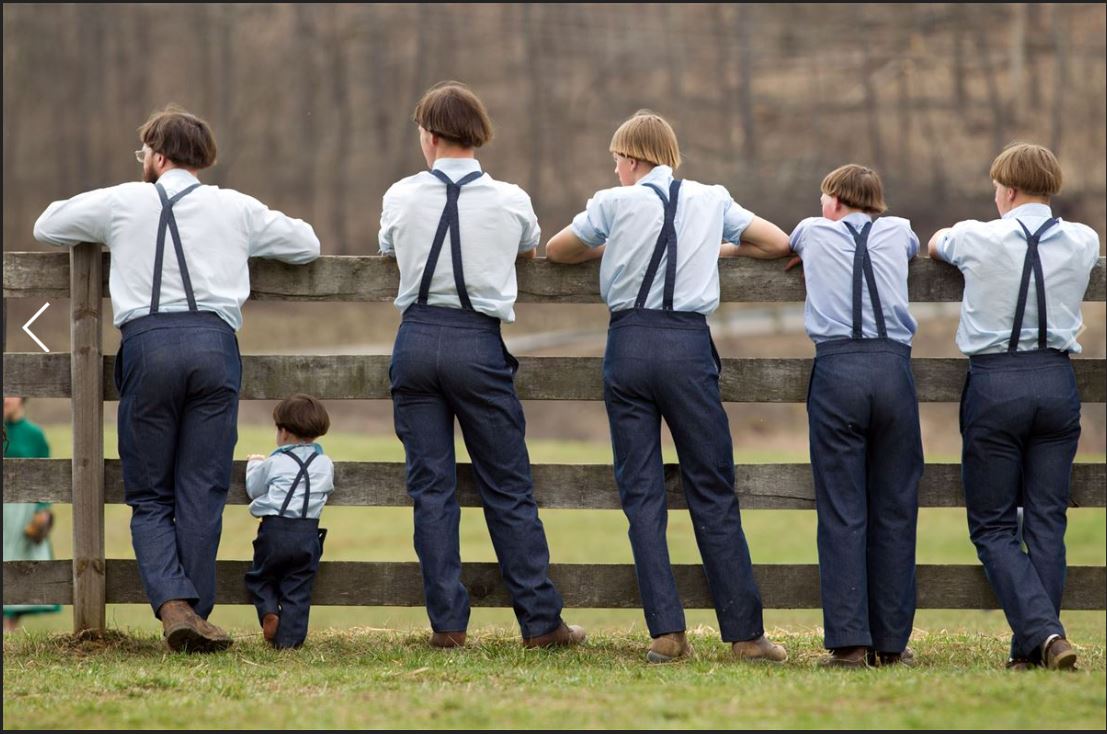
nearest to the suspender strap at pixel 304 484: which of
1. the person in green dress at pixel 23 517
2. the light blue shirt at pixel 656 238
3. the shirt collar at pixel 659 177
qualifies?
the light blue shirt at pixel 656 238

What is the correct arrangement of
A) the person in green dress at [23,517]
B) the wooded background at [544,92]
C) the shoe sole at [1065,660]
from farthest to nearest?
1. the wooded background at [544,92]
2. the person in green dress at [23,517]
3. the shoe sole at [1065,660]

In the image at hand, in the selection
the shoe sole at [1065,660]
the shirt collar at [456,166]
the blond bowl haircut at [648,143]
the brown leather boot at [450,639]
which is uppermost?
the blond bowl haircut at [648,143]

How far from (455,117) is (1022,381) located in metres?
2.22

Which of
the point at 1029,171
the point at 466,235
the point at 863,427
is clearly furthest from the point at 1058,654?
the point at 466,235

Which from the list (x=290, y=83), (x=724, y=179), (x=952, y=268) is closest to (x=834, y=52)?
(x=724, y=179)

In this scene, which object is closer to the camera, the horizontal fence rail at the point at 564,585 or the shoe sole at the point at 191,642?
the shoe sole at the point at 191,642

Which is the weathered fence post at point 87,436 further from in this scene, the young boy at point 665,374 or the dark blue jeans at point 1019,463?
the dark blue jeans at point 1019,463

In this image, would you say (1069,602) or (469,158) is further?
(1069,602)

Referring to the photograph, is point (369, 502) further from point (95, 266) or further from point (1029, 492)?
point (1029, 492)

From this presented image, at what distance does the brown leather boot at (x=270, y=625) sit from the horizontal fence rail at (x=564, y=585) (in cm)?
14

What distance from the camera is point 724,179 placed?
40.2m

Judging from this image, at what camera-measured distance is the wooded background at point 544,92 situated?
39.7 m

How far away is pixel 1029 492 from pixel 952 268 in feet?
2.96

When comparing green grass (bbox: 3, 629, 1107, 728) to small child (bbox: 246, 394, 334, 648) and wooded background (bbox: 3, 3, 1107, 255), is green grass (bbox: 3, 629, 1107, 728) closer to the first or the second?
small child (bbox: 246, 394, 334, 648)
